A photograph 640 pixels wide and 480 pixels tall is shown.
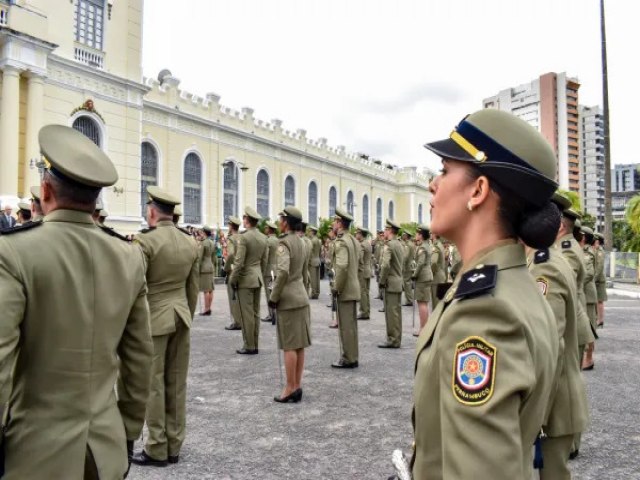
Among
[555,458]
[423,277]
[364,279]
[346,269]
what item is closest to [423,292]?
[423,277]

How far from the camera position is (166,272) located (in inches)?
163

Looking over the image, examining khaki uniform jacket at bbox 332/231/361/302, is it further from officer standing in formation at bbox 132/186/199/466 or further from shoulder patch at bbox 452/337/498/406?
shoulder patch at bbox 452/337/498/406

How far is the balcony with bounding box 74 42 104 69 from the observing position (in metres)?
18.3

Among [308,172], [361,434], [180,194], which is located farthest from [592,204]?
[361,434]

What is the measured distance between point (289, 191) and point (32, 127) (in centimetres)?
2042

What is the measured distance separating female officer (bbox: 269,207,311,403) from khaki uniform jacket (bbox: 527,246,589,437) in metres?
3.23

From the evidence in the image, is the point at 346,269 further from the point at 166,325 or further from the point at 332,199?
the point at 332,199

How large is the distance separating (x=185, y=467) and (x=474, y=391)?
3376 mm

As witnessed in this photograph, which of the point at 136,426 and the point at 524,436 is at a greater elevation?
the point at 524,436

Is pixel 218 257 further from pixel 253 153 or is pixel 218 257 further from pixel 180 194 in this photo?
pixel 253 153

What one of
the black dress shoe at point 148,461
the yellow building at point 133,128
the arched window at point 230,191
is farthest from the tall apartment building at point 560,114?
the black dress shoe at point 148,461

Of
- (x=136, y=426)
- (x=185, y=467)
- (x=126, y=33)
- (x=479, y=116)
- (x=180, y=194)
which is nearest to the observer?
(x=479, y=116)

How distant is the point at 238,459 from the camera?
157 inches

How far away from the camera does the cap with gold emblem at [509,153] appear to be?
136 cm
